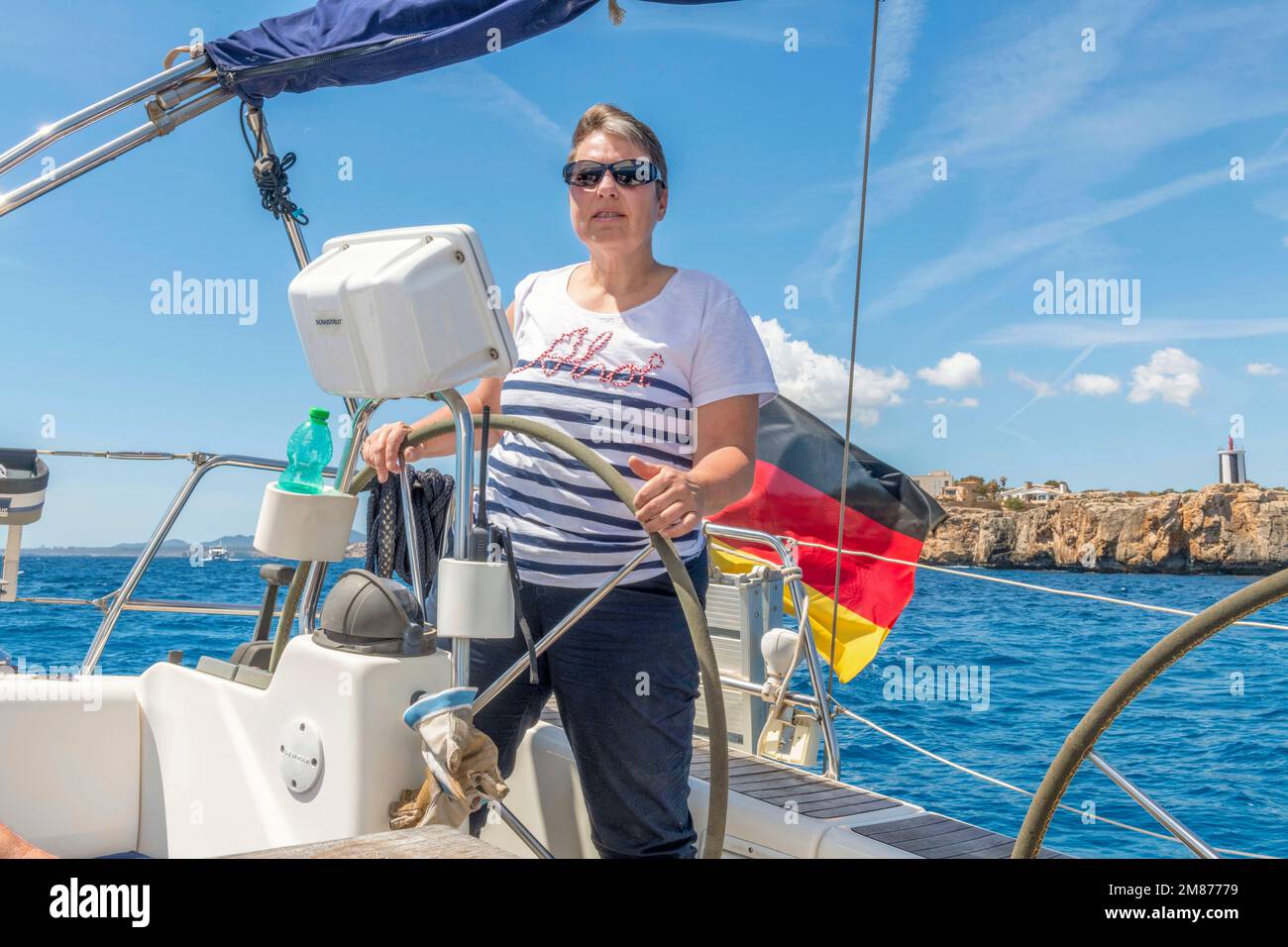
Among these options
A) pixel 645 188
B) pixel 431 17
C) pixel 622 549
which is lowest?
pixel 622 549

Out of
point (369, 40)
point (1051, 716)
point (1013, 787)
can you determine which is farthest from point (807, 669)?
point (1051, 716)

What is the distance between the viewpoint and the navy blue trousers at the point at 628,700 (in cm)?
157

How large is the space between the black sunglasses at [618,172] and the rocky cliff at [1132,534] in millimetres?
43481

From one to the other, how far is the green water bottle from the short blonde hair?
22.2 inches

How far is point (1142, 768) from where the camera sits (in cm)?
1017

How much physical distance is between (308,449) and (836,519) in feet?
11.5

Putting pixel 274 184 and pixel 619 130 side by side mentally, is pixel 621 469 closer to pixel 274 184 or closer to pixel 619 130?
pixel 619 130

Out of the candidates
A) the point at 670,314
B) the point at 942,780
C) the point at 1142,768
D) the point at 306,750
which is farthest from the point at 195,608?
the point at 1142,768

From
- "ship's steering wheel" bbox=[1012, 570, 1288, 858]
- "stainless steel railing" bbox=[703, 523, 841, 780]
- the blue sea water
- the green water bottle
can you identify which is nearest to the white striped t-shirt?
the green water bottle

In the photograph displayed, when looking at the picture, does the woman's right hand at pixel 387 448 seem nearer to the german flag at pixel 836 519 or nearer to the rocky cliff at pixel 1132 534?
the german flag at pixel 836 519

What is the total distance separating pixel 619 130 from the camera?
5.37 ft

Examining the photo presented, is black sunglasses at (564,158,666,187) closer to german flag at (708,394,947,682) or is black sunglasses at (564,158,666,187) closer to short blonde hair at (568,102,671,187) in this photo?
short blonde hair at (568,102,671,187)
